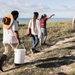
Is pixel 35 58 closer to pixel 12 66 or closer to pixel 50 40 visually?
pixel 12 66

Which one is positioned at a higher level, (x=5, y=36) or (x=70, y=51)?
(x=5, y=36)

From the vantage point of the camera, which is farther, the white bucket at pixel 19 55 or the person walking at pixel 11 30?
the white bucket at pixel 19 55

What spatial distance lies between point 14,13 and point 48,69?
237 centimetres

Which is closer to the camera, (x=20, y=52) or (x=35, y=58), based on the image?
(x=20, y=52)

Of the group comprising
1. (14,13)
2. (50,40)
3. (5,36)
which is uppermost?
(14,13)

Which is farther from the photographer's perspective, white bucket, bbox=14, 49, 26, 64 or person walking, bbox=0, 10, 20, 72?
white bucket, bbox=14, 49, 26, 64

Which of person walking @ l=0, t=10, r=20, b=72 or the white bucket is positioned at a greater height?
person walking @ l=0, t=10, r=20, b=72

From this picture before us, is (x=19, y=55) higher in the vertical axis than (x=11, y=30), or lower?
lower

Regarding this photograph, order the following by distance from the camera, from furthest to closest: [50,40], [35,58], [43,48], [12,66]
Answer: [50,40], [43,48], [35,58], [12,66]

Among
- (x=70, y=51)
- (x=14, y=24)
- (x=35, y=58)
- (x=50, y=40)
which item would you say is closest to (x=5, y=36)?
(x=14, y=24)

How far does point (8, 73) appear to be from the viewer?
10.4m

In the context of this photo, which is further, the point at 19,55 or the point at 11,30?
the point at 19,55

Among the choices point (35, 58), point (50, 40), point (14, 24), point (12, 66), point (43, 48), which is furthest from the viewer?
point (50, 40)

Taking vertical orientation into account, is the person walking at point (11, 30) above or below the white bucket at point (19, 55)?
above
